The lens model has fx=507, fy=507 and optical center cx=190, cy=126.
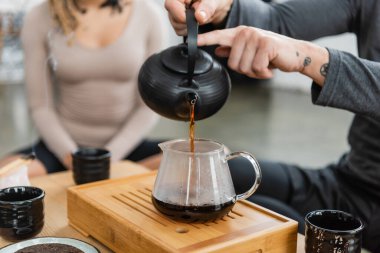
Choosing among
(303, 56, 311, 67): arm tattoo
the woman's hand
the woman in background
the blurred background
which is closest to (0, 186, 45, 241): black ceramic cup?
the woman's hand

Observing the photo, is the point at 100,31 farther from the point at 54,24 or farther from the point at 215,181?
the point at 215,181

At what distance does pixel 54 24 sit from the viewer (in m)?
1.91

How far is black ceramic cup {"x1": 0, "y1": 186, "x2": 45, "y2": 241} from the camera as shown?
91 cm

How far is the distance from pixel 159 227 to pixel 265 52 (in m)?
0.41

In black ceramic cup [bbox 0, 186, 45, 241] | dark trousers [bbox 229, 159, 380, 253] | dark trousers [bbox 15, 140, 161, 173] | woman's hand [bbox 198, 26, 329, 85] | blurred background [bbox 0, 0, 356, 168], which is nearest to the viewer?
black ceramic cup [bbox 0, 186, 45, 241]

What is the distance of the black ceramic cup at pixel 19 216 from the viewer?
0.91 metres

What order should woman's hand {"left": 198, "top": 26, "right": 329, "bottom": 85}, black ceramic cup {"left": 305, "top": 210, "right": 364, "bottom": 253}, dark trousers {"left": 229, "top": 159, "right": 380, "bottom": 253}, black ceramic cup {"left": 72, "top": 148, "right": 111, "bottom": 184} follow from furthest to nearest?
1. dark trousers {"left": 229, "top": 159, "right": 380, "bottom": 253}
2. black ceramic cup {"left": 72, "top": 148, "right": 111, "bottom": 184}
3. woman's hand {"left": 198, "top": 26, "right": 329, "bottom": 85}
4. black ceramic cup {"left": 305, "top": 210, "right": 364, "bottom": 253}

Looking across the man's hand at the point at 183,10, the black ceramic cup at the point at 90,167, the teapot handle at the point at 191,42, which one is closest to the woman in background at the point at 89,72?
the black ceramic cup at the point at 90,167

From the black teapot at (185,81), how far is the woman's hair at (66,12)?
100 centimetres

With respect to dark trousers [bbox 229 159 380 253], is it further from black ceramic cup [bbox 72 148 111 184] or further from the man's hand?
the man's hand

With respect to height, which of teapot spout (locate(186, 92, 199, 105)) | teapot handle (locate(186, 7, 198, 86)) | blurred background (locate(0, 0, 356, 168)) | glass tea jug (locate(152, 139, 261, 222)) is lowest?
blurred background (locate(0, 0, 356, 168))

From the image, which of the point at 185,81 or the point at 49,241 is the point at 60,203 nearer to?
the point at 49,241

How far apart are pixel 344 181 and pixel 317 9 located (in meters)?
0.50

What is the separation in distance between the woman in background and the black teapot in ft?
3.00
